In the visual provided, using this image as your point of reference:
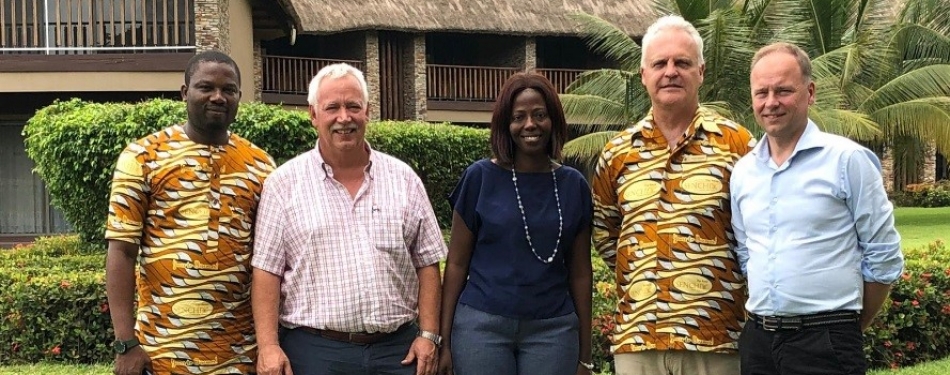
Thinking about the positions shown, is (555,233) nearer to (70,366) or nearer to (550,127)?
(550,127)

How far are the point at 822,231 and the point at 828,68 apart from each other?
15060 mm

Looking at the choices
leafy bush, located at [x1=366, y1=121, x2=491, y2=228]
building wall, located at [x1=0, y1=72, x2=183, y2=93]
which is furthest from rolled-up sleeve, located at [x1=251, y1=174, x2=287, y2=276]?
building wall, located at [x1=0, y1=72, x2=183, y2=93]

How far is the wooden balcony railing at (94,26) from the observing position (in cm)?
1641

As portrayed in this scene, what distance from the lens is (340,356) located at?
149 inches

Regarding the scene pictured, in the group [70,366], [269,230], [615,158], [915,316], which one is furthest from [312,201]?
[915,316]

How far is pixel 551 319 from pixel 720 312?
2.06 feet

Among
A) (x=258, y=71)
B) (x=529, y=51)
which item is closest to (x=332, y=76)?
(x=258, y=71)

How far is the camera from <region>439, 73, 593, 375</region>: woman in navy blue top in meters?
3.79

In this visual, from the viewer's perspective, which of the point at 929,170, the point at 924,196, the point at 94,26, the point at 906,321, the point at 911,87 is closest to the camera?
the point at 906,321

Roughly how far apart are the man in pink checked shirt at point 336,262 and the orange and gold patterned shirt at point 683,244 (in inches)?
32.0

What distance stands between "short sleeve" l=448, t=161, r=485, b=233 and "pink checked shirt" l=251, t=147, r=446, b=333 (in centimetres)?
20

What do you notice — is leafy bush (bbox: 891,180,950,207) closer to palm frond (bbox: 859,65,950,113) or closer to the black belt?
palm frond (bbox: 859,65,950,113)

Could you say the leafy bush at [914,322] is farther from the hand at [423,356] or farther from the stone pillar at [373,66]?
the stone pillar at [373,66]

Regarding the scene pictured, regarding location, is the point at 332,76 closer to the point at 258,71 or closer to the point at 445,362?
the point at 445,362
